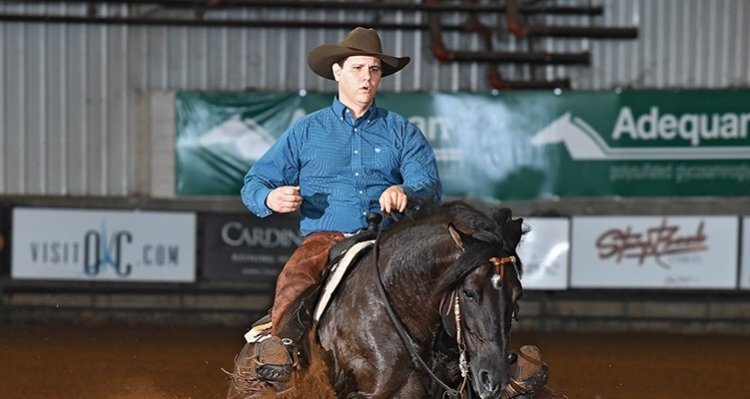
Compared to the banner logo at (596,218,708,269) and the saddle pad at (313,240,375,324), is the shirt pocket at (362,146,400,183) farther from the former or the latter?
the banner logo at (596,218,708,269)

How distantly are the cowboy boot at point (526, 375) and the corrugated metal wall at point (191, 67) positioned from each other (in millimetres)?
10663

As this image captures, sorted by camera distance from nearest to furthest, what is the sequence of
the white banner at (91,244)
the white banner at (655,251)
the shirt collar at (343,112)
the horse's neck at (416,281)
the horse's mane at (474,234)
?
1. the horse's mane at (474,234)
2. the horse's neck at (416,281)
3. the shirt collar at (343,112)
4. the white banner at (91,244)
5. the white banner at (655,251)

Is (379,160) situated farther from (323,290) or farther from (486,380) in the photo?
(486,380)

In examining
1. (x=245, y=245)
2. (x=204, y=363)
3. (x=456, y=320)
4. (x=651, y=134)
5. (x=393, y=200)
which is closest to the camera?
(x=456, y=320)

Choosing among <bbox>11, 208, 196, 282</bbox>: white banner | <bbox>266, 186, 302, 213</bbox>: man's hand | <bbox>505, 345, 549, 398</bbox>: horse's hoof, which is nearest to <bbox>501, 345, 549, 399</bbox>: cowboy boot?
<bbox>505, 345, 549, 398</bbox>: horse's hoof

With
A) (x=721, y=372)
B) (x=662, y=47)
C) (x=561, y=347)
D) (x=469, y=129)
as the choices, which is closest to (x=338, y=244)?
(x=721, y=372)

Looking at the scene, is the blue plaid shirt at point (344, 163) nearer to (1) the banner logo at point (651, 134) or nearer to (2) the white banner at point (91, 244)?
(2) the white banner at point (91, 244)

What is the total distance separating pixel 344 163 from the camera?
16.8ft

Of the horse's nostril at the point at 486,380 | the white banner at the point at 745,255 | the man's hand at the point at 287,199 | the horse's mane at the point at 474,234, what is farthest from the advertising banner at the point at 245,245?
the horse's nostril at the point at 486,380

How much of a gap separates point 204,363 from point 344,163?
20.3 feet

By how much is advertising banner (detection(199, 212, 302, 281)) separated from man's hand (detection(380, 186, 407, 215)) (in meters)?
10.2

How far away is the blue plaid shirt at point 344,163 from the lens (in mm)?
5117

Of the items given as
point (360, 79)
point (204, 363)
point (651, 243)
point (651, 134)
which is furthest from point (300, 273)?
point (651, 134)

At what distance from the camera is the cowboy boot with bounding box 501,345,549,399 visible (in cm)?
482
